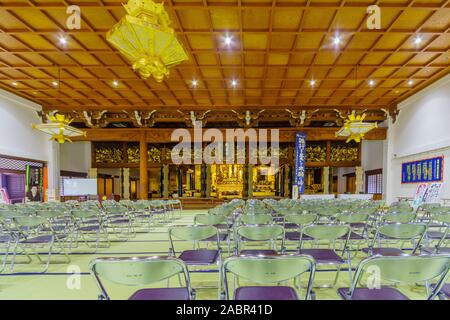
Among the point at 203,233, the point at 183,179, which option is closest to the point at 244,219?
the point at 203,233

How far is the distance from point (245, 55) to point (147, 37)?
155 inches

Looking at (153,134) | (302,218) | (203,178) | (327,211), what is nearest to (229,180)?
(203,178)

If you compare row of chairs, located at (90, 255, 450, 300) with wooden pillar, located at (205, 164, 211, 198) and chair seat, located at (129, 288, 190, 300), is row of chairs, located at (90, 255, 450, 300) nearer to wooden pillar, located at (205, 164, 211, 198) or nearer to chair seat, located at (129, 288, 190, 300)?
chair seat, located at (129, 288, 190, 300)

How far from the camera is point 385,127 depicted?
44.1 ft

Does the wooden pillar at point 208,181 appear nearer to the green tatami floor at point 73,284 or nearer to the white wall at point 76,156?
the white wall at point 76,156

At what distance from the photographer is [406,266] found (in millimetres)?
1507

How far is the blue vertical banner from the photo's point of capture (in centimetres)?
1309

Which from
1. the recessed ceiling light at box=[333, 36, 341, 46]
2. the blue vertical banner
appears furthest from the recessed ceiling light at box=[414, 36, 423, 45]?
the blue vertical banner

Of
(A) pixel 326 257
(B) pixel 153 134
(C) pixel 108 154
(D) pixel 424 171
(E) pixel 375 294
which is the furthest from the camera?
(C) pixel 108 154

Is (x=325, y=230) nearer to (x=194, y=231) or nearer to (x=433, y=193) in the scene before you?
(x=194, y=231)

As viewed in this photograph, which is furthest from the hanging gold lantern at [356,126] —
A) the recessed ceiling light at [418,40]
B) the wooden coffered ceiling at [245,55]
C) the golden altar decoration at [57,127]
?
the golden altar decoration at [57,127]

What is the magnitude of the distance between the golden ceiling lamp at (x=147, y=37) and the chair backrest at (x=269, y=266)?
4.25 metres

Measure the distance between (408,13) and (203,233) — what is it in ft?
22.4
